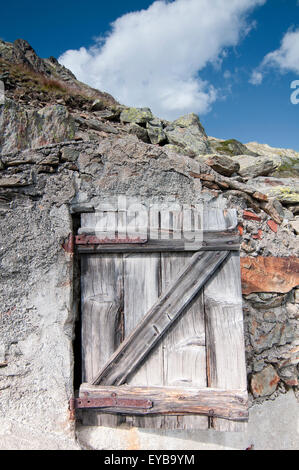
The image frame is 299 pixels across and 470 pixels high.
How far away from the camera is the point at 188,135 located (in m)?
5.95

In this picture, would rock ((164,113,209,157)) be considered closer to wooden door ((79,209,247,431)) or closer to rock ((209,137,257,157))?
rock ((209,137,257,157))

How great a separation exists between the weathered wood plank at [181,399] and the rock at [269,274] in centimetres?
85

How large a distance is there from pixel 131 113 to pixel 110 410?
5.07 m

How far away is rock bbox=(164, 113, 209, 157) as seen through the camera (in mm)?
5434

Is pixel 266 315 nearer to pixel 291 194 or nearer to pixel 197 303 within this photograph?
pixel 197 303

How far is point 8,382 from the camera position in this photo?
1897 mm

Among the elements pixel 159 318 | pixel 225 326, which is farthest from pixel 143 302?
pixel 225 326

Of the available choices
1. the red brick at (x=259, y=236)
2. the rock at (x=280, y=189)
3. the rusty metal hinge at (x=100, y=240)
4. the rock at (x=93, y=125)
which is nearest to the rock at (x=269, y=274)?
the red brick at (x=259, y=236)

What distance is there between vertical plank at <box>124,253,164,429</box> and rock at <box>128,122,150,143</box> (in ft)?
11.7

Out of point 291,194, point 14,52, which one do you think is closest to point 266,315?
point 291,194

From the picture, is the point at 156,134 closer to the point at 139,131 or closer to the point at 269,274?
the point at 139,131

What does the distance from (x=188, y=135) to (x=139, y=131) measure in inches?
50.5

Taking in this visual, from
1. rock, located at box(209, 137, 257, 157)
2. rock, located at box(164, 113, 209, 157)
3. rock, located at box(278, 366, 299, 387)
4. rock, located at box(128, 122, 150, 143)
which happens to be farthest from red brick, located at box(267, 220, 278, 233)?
rock, located at box(209, 137, 257, 157)

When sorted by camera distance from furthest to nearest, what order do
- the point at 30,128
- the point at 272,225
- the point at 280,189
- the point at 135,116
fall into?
1. the point at 135,116
2. the point at 280,189
3. the point at 272,225
4. the point at 30,128
